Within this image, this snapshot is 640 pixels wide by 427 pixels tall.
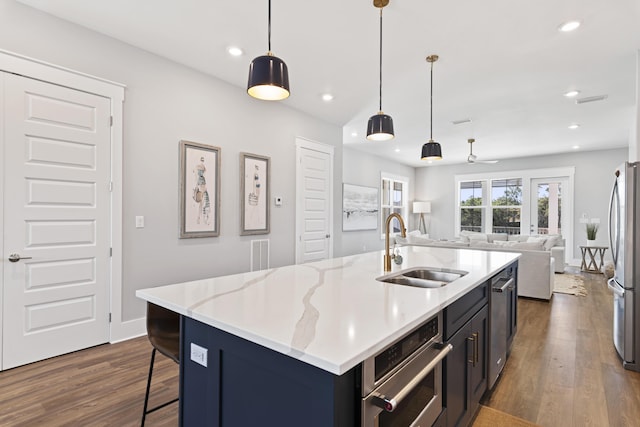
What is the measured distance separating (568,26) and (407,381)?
3154mm

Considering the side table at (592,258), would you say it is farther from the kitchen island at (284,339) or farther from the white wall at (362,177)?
the kitchen island at (284,339)

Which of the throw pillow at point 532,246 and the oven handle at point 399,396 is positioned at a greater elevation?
the throw pillow at point 532,246

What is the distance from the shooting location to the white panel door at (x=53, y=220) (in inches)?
99.1

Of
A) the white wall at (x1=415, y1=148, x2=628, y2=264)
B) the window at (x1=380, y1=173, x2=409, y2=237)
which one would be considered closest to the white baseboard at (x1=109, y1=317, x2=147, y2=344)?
the window at (x1=380, y1=173, x2=409, y2=237)

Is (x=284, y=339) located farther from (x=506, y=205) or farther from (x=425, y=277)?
(x=506, y=205)

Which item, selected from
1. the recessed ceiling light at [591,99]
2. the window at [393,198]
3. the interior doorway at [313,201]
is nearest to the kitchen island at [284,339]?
the interior doorway at [313,201]

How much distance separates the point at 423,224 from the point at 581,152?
4277 millimetres

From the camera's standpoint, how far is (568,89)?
405cm

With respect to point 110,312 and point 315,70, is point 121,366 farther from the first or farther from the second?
point 315,70

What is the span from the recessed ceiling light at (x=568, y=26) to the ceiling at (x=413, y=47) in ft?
0.15

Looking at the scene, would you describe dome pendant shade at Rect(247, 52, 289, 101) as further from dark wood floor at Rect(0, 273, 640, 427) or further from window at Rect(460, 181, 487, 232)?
window at Rect(460, 181, 487, 232)

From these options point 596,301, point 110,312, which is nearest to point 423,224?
point 596,301

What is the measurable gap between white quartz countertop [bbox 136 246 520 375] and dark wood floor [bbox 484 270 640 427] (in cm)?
98

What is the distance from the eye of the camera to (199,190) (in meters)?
3.61
